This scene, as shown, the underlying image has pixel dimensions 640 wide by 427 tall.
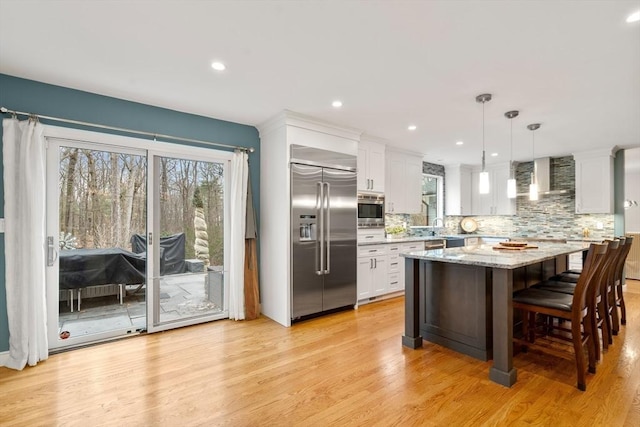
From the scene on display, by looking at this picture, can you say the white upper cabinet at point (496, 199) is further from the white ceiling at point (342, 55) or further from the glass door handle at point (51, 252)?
the glass door handle at point (51, 252)

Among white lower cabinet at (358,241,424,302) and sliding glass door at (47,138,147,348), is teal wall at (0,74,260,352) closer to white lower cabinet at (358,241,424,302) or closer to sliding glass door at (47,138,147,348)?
sliding glass door at (47,138,147,348)

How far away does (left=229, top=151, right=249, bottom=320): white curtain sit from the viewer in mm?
3979

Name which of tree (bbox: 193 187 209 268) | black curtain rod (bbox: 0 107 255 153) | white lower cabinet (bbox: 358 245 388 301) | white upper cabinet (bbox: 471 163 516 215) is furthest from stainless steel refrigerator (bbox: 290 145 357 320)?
white upper cabinet (bbox: 471 163 516 215)

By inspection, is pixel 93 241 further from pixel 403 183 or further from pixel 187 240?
pixel 403 183

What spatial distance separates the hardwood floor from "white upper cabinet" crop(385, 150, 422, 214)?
2.86m

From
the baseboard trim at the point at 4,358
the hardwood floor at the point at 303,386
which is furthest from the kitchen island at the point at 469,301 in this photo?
the baseboard trim at the point at 4,358

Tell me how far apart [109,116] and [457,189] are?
6.57 meters

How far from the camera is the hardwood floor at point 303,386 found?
2.03m

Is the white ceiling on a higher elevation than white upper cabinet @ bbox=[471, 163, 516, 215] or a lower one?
higher

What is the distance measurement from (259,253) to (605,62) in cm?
403

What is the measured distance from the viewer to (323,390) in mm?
2355

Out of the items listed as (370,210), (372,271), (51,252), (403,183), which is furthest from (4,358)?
(403,183)

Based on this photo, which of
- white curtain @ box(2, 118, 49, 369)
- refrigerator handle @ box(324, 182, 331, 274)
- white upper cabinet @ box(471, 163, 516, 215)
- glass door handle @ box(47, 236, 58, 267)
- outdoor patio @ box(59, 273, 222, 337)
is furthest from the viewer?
white upper cabinet @ box(471, 163, 516, 215)

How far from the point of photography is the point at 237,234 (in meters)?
4.00
